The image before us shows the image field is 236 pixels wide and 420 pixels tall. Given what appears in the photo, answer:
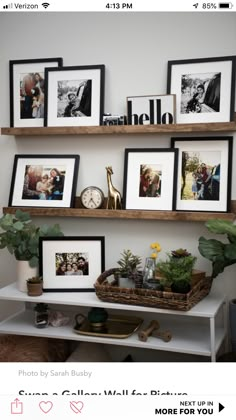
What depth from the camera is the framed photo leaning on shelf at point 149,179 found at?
2.26m

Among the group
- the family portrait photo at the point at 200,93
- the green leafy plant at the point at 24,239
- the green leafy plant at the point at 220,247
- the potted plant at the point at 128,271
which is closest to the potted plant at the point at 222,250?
the green leafy plant at the point at 220,247

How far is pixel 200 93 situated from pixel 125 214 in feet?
2.21

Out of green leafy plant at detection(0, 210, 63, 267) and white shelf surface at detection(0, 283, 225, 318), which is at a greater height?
green leafy plant at detection(0, 210, 63, 267)

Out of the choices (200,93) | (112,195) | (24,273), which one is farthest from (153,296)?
(200,93)

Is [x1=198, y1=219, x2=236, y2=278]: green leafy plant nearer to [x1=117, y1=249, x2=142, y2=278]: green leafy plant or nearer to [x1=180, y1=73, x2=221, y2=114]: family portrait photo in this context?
[x1=117, y1=249, x2=142, y2=278]: green leafy plant

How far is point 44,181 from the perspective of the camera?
249 cm

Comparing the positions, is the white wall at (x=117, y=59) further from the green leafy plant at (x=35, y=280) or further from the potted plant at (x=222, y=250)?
the green leafy plant at (x=35, y=280)

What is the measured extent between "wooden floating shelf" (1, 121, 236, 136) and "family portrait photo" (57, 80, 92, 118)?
109mm

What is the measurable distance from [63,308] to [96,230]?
47 centimetres

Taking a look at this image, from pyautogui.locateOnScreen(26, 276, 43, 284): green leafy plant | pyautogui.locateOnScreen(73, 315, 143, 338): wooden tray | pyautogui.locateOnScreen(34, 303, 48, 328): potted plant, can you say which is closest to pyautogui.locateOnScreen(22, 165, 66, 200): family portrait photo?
pyautogui.locateOnScreen(26, 276, 43, 284): green leafy plant

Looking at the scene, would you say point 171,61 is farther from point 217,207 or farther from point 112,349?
point 112,349

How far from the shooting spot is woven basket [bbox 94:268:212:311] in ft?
6.37

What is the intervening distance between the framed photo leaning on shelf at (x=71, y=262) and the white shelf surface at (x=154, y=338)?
20cm
